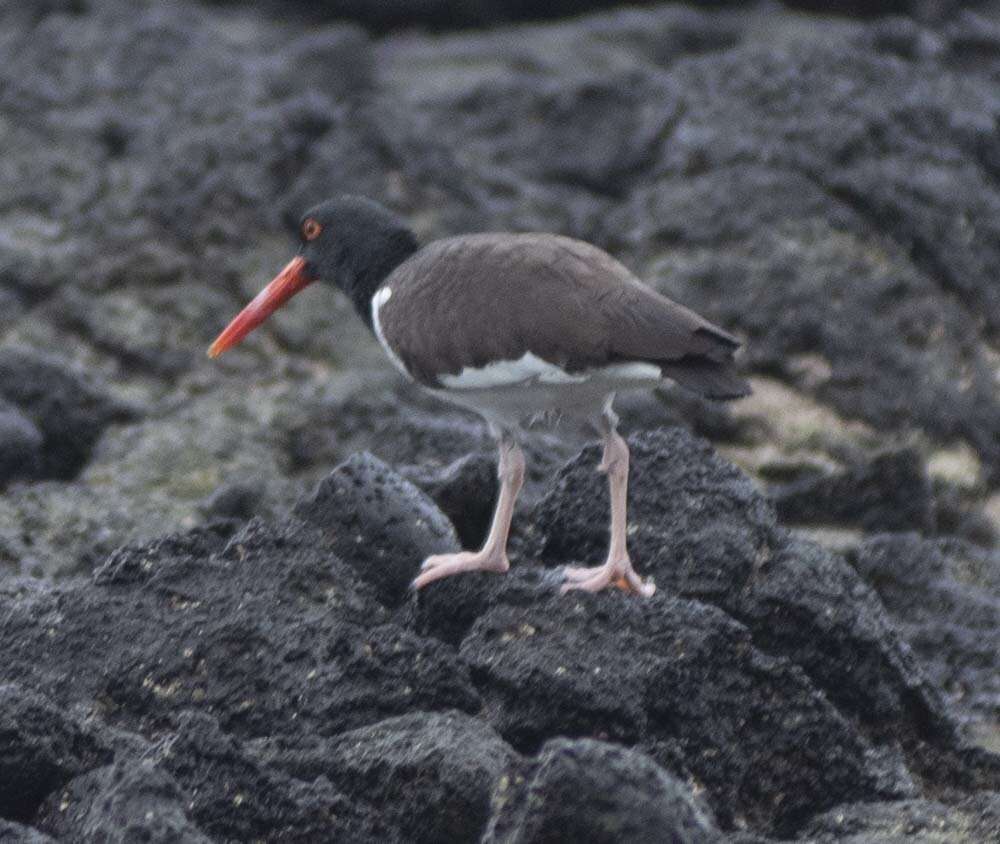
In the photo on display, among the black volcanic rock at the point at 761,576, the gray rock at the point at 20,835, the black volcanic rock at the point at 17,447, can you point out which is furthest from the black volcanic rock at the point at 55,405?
the gray rock at the point at 20,835

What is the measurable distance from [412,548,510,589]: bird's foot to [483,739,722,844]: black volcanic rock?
4.60ft

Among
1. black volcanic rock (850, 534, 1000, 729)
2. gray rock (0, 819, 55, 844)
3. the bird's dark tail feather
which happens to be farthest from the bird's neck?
gray rock (0, 819, 55, 844)

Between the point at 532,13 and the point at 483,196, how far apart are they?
17.6 feet

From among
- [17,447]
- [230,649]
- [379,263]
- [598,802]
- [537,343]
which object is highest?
[537,343]

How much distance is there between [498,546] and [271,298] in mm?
1668

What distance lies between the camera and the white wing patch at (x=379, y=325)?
19.7ft

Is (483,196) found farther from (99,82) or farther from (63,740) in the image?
(63,740)

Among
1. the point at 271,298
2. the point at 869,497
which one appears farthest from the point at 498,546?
the point at 869,497

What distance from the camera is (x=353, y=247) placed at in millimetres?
6504

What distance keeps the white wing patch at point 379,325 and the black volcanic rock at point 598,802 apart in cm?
191

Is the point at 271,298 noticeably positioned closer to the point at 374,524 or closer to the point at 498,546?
the point at 374,524

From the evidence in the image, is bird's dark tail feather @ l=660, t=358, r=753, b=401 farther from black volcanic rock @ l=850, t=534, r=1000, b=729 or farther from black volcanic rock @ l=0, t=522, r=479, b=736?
black volcanic rock @ l=850, t=534, r=1000, b=729

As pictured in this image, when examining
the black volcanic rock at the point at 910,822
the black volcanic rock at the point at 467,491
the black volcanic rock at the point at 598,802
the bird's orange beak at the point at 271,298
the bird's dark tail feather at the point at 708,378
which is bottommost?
the black volcanic rock at the point at 467,491

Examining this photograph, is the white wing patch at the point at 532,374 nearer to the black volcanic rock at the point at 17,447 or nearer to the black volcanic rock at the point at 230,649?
the black volcanic rock at the point at 230,649
